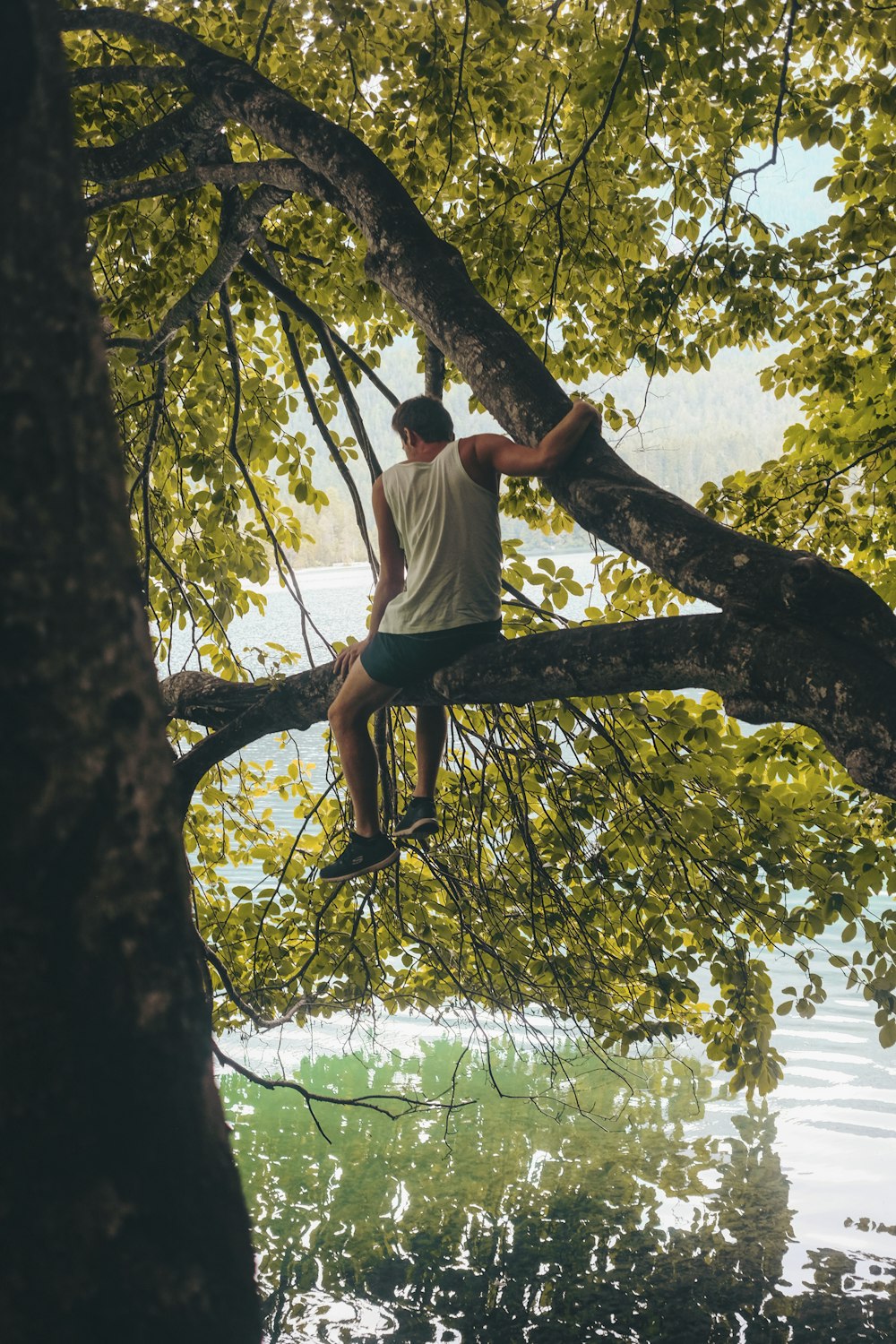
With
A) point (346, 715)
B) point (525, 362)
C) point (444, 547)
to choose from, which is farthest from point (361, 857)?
Result: point (525, 362)

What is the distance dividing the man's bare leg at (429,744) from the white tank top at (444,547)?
64 cm

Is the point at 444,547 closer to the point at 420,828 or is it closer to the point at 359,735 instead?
the point at 359,735

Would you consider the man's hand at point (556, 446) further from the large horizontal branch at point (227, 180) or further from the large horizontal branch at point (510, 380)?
the large horizontal branch at point (227, 180)

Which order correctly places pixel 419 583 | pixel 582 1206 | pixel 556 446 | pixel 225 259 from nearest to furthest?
pixel 556 446
pixel 419 583
pixel 225 259
pixel 582 1206

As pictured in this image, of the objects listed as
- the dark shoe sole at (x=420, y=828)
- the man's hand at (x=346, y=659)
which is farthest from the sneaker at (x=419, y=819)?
the man's hand at (x=346, y=659)

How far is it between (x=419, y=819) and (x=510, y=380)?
2037 mm

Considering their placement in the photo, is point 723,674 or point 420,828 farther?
point 420,828

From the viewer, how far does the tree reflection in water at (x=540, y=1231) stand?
9867 millimetres

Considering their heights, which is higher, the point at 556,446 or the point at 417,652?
the point at 556,446

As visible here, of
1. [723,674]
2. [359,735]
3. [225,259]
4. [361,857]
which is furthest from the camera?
[225,259]

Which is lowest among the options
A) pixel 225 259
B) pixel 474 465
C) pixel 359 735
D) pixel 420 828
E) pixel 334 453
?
pixel 420 828

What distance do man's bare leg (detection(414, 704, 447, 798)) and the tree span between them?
485 mm

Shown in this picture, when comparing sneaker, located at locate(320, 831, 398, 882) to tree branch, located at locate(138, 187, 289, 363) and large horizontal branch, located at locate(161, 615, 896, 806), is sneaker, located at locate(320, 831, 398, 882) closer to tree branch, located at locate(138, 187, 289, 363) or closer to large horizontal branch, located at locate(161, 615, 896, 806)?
large horizontal branch, located at locate(161, 615, 896, 806)

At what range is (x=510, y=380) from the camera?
11.7 feet
